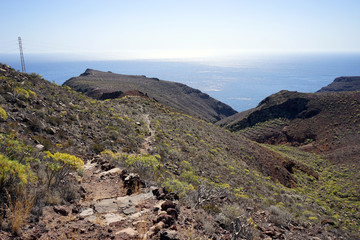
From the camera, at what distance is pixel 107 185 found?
6.59 meters

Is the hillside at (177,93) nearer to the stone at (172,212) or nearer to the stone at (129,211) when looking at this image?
the stone at (129,211)

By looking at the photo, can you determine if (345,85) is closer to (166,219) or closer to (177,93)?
(177,93)

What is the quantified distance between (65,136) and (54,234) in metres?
6.85

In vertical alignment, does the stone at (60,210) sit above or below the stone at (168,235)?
above

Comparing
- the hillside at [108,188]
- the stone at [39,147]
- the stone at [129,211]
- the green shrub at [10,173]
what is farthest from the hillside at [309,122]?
the green shrub at [10,173]

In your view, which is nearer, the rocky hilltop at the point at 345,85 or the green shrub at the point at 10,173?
the green shrub at the point at 10,173

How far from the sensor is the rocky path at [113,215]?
12.4 feet

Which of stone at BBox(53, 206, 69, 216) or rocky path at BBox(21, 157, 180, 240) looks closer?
rocky path at BBox(21, 157, 180, 240)

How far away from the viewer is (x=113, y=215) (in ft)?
15.4

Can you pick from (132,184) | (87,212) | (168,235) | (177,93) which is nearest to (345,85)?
(177,93)

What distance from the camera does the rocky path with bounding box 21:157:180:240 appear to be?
378 centimetres

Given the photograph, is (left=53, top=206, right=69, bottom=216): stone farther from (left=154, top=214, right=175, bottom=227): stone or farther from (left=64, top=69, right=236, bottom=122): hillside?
(left=64, top=69, right=236, bottom=122): hillside

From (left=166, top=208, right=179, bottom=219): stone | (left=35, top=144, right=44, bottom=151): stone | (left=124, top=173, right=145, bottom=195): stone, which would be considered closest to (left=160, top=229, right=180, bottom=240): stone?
(left=166, top=208, right=179, bottom=219): stone

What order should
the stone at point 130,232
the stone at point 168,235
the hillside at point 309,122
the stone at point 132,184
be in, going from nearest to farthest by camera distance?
the stone at point 168,235 < the stone at point 130,232 < the stone at point 132,184 < the hillside at point 309,122
